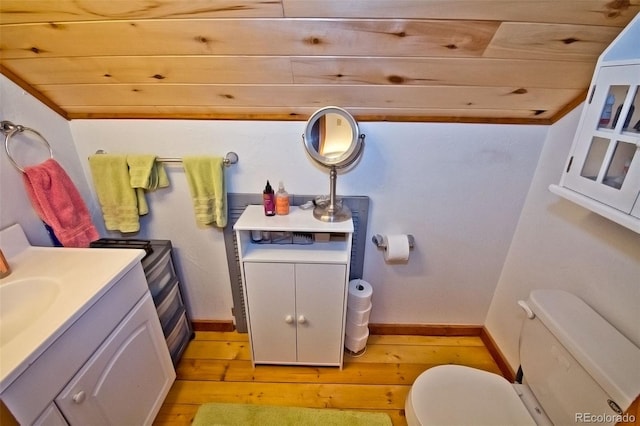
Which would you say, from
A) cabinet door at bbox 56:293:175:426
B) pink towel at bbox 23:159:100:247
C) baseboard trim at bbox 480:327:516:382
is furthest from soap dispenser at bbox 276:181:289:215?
baseboard trim at bbox 480:327:516:382

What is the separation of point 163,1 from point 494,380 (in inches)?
67.9

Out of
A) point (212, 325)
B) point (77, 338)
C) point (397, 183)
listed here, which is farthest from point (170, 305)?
point (397, 183)

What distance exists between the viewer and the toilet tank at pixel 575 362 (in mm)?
746

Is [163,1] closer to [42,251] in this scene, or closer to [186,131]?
[186,131]

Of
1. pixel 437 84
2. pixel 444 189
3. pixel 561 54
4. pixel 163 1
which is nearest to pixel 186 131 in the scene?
pixel 163 1

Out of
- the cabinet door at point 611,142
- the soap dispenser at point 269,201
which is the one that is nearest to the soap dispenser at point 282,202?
the soap dispenser at point 269,201

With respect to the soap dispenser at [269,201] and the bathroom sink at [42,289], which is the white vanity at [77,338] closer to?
the bathroom sink at [42,289]

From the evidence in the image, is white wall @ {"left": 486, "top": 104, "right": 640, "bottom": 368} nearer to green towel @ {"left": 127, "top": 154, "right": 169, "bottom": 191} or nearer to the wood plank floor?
the wood plank floor

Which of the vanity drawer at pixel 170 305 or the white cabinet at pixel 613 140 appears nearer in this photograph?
the white cabinet at pixel 613 140

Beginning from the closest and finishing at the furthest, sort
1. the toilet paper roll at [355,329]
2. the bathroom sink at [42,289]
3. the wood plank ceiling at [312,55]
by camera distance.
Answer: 1. the bathroom sink at [42,289]
2. the wood plank ceiling at [312,55]
3. the toilet paper roll at [355,329]

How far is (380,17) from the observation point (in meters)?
0.83

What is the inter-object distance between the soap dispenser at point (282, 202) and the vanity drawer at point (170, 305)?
0.75m

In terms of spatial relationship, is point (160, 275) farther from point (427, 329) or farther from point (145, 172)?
point (427, 329)

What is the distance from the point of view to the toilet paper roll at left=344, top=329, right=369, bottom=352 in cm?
157
